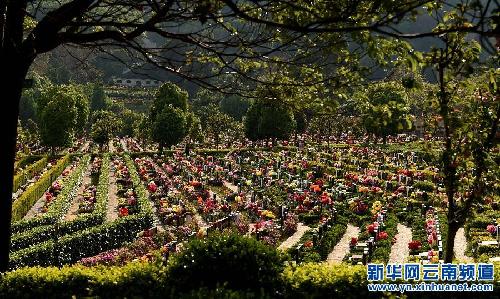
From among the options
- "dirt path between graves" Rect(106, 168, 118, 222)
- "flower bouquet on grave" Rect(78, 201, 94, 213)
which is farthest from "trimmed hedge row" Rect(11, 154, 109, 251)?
"flower bouquet on grave" Rect(78, 201, 94, 213)

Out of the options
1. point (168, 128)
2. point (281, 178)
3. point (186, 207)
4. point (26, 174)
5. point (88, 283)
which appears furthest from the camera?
point (168, 128)

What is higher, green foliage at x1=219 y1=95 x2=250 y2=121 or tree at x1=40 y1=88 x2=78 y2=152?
green foliage at x1=219 y1=95 x2=250 y2=121

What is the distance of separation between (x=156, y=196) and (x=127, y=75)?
6059 inches

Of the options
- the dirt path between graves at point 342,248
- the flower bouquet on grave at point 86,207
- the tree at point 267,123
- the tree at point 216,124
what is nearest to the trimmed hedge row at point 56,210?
the flower bouquet on grave at point 86,207

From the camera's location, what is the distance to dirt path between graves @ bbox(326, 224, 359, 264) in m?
17.5

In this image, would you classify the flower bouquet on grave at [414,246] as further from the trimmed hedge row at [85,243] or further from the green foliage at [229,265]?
the trimmed hedge row at [85,243]

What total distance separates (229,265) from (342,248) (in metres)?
12.1

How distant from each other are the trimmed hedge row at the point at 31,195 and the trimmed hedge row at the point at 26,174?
1799mm

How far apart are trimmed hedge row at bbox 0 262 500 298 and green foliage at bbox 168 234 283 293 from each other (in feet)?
1.12

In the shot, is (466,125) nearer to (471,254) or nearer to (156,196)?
(471,254)

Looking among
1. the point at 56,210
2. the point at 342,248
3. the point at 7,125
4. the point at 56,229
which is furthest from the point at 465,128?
the point at 56,210

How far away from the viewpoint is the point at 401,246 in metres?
18.6

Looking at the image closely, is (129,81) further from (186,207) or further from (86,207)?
(186,207)

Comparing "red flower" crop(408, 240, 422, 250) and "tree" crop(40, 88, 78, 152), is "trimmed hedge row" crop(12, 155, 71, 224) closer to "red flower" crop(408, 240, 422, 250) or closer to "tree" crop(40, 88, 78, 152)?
"tree" crop(40, 88, 78, 152)
